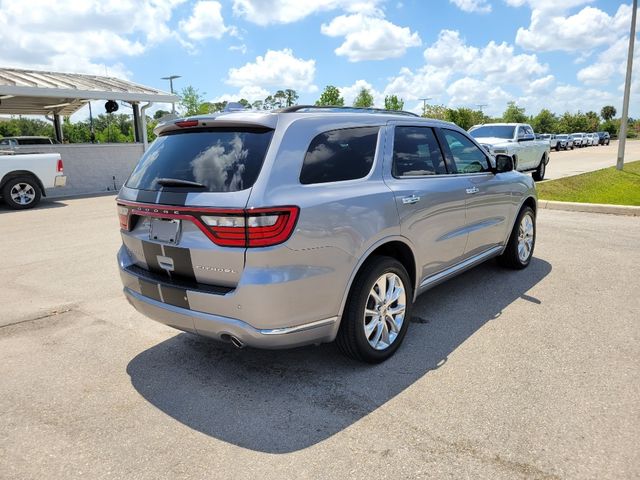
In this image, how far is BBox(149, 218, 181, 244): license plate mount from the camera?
3.12 metres

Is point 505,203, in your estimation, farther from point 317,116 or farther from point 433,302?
point 317,116

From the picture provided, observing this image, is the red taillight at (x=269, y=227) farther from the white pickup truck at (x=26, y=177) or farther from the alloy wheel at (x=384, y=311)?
the white pickup truck at (x=26, y=177)

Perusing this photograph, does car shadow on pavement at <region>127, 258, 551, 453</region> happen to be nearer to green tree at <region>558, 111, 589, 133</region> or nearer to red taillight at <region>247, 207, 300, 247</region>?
red taillight at <region>247, 207, 300, 247</region>

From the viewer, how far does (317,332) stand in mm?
3143

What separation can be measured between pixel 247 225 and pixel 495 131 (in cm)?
1412

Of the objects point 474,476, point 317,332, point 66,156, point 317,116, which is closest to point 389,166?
point 317,116

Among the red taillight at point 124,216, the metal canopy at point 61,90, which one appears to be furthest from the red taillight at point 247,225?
the metal canopy at point 61,90

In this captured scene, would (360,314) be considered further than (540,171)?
No

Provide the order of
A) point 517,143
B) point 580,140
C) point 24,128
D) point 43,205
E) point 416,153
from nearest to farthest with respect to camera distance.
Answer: point 416,153 → point 43,205 → point 517,143 → point 580,140 → point 24,128

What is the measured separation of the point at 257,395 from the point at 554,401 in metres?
1.89

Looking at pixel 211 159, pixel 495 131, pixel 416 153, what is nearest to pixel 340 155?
pixel 211 159

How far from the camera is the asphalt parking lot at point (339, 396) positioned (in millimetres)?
2568

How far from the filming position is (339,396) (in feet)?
10.5

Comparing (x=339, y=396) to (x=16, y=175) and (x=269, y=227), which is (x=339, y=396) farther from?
(x=16, y=175)
